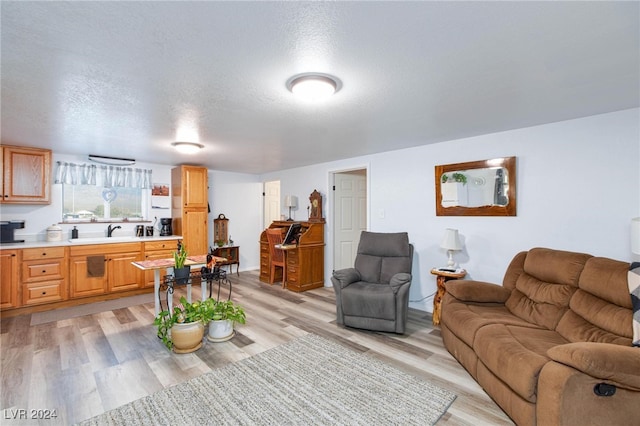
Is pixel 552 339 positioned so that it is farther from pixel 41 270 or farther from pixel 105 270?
pixel 41 270

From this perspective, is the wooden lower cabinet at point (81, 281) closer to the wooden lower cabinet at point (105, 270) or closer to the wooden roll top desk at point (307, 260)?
the wooden lower cabinet at point (105, 270)

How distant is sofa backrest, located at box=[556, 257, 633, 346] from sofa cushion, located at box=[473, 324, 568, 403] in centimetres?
14

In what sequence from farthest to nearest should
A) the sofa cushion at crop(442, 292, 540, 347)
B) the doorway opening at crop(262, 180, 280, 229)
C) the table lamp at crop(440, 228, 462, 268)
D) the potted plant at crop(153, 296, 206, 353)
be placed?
1. the doorway opening at crop(262, 180, 280, 229)
2. the table lamp at crop(440, 228, 462, 268)
3. the potted plant at crop(153, 296, 206, 353)
4. the sofa cushion at crop(442, 292, 540, 347)

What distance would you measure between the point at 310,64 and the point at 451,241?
255 centimetres

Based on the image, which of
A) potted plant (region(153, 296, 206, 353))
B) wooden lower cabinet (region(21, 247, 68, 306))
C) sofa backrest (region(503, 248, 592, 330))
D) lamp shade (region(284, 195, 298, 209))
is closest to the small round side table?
sofa backrest (region(503, 248, 592, 330))

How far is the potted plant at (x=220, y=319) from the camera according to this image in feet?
9.80

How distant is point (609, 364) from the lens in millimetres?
1475

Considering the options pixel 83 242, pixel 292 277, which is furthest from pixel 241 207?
pixel 83 242

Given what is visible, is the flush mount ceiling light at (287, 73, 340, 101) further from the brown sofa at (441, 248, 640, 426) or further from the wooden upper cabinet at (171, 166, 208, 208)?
the wooden upper cabinet at (171, 166, 208, 208)

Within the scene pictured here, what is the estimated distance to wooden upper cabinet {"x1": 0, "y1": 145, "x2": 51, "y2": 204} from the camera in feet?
12.6

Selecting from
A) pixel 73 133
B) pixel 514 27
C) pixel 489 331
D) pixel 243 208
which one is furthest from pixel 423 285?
pixel 73 133

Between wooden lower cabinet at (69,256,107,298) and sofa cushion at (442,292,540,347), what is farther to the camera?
wooden lower cabinet at (69,256,107,298)

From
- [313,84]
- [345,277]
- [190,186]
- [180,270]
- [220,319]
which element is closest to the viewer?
[313,84]

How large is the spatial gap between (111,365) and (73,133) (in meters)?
2.58
